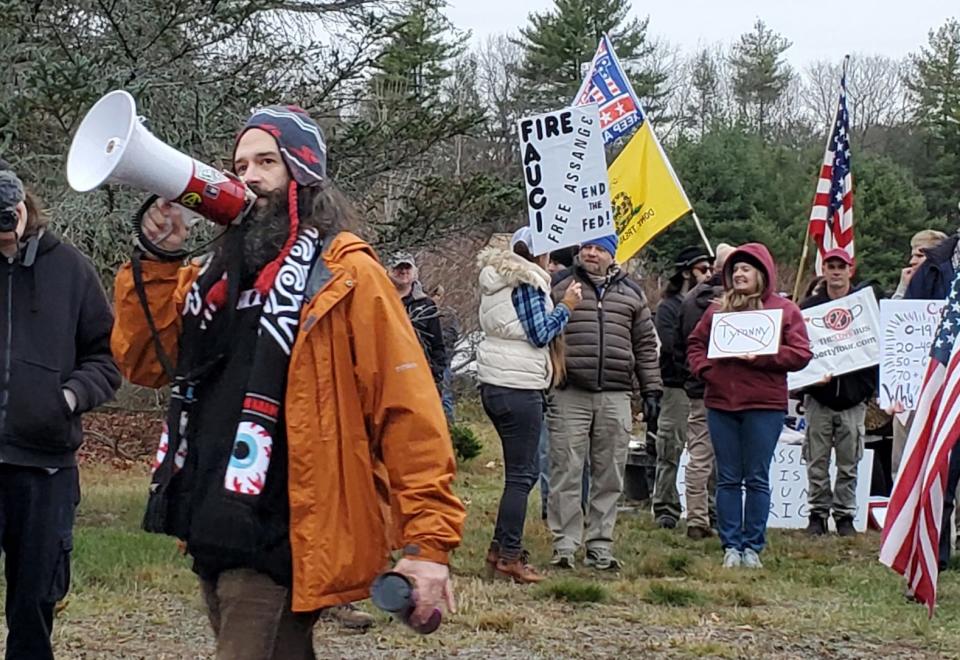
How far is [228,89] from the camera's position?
32.4ft

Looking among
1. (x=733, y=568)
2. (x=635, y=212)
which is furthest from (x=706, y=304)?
(x=733, y=568)

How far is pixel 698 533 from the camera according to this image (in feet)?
32.7

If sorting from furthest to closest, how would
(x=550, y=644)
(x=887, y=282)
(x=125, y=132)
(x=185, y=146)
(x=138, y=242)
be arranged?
(x=887, y=282) < (x=185, y=146) < (x=550, y=644) < (x=138, y=242) < (x=125, y=132)

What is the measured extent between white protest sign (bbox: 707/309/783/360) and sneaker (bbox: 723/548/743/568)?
47.4 inches

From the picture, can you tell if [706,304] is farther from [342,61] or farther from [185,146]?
[185,146]

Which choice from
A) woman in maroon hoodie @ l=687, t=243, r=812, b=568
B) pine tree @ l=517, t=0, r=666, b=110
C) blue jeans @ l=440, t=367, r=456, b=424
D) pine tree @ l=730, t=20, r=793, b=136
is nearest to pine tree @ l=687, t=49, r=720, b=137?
pine tree @ l=730, t=20, r=793, b=136

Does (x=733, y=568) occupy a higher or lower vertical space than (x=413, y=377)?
lower

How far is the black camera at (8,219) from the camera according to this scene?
454 centimetres

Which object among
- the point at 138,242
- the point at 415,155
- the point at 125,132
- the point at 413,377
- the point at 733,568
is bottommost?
the point at 733,568

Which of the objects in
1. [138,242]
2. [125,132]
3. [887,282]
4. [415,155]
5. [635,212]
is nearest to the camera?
[125,132]

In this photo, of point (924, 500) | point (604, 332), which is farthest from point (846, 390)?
point (924, 500)

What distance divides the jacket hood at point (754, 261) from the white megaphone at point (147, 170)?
19.5 ft

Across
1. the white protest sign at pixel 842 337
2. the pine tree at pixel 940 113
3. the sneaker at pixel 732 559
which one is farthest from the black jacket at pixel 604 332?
the pine tree at pixel 940 113

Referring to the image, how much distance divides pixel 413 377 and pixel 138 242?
A: 757 mm
